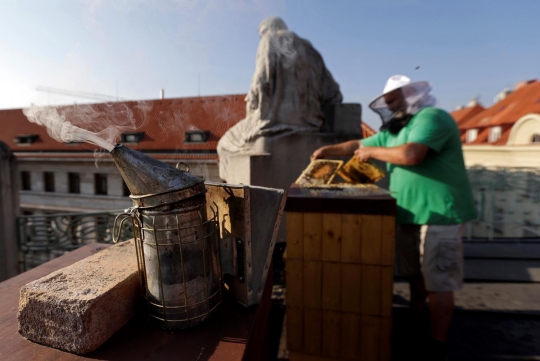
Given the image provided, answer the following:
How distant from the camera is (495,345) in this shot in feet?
8.75

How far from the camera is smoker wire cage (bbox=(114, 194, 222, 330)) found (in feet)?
3.65

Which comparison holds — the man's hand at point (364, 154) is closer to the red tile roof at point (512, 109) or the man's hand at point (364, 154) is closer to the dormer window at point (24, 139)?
the red tile roof at point (512, 109)

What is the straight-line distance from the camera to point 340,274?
7.44ft

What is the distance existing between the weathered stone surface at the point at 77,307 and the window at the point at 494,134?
22.3 m

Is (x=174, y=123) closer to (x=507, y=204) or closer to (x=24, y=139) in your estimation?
(x=507, y=204)

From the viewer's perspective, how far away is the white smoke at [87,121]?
1.15m

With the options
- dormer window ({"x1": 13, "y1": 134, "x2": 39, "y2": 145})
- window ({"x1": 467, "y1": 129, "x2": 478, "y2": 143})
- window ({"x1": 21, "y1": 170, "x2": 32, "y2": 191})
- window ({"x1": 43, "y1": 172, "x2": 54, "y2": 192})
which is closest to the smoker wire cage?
window ({"x1": 467, "y1": 129, "x2": 478, "y2": 143})

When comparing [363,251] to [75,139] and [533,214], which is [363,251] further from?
[533,214]

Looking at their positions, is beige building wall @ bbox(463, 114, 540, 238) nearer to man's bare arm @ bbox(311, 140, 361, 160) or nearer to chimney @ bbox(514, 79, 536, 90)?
Result: man's bare arm @ bbox(311, 140, 361, 160)

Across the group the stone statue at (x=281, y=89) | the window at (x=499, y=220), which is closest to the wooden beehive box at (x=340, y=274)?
the stone statue at (x=281, y=89)

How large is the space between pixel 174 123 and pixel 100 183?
60.3 feet

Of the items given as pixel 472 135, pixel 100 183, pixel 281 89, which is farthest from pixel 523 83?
pixel 100 183

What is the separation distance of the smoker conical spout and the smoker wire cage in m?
0.06

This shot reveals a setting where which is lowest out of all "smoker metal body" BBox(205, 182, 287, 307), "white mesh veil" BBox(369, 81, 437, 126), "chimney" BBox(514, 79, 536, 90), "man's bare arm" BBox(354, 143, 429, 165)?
"smoker metal body" BBox(205, 182, 287, 307)
